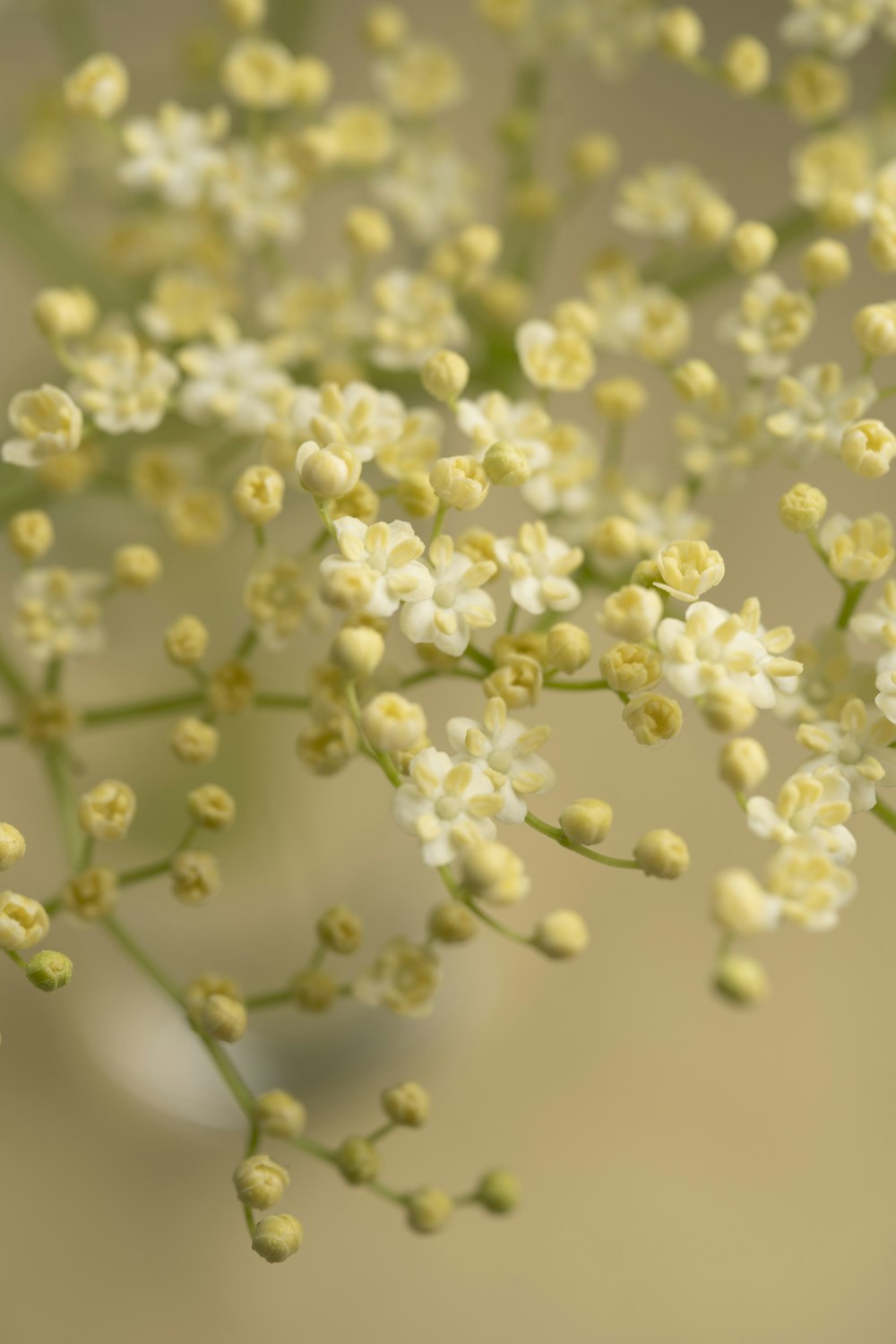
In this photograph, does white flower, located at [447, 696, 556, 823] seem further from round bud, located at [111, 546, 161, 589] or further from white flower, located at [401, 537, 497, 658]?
round bud, located at [111, 546, 161, 589]

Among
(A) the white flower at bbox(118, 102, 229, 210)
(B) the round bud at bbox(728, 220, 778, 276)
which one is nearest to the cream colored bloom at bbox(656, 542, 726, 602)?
(B) the round bud at bbox(728, 220, 778, 276)

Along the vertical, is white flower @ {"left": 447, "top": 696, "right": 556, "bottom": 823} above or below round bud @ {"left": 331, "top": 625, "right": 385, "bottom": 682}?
below

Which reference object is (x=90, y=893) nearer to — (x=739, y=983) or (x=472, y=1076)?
(x=739, y=983)

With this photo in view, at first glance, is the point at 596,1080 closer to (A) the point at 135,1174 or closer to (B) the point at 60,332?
(A) the point at 135,1174

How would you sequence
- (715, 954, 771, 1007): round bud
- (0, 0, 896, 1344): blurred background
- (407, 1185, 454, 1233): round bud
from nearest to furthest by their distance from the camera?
(715, 954, 771, 1007): round bud < (407, 1185, 454, 1233): round bud < (0, 0, 896, 1344): blurred background

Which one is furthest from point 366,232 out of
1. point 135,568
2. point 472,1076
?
point 472,1076

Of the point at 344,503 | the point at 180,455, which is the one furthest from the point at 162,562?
the point at 344,503
